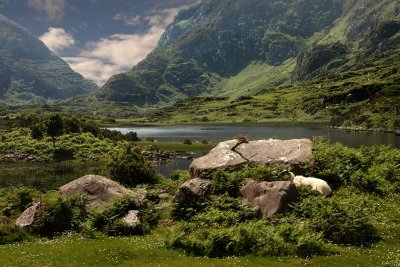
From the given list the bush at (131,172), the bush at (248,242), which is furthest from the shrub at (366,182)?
the bush at (131,172)

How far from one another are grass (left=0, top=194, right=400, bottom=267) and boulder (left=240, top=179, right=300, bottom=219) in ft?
19.5

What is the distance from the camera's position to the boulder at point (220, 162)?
134ft

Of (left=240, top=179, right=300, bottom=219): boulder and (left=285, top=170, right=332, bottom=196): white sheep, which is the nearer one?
(left=240, top=179, right=300, bottom=219): boulder

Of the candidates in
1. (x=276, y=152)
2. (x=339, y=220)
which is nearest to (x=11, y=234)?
(x=339, y=220)

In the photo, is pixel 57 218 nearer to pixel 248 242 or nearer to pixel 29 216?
pixel 29 216

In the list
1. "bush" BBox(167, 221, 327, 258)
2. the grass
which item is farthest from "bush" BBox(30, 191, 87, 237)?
"bush" BBox(167, 221, 327, 258)

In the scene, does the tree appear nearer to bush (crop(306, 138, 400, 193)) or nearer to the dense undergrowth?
the dense undergrowth

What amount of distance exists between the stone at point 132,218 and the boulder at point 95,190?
5.01 metres

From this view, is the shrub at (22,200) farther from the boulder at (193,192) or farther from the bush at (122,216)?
the boulder at (193,192)

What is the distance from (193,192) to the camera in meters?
35.5

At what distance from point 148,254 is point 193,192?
9457 millimetres

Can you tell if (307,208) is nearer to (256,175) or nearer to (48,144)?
(256,175)

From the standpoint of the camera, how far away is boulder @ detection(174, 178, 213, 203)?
1394 inches

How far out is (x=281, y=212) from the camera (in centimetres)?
3061
